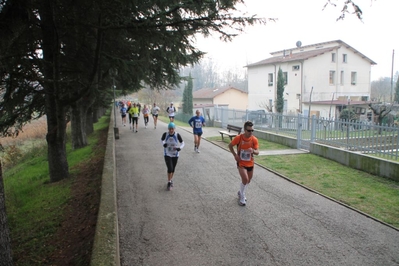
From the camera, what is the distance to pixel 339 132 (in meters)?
11.3

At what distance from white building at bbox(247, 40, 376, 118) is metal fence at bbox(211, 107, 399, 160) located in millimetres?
19684

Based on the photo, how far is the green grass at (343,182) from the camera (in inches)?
269

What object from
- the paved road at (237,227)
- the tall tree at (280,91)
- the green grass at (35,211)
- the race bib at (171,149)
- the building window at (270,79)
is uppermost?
the building window at (270,79)

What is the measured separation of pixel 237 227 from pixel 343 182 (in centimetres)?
446

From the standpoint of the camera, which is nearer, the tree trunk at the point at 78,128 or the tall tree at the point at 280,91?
the tree trunk at the point at 78,128

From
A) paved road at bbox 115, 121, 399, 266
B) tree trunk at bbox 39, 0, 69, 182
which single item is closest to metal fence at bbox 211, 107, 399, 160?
paved road at bbox 115, 121, 399, 266

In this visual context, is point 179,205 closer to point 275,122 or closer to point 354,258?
point 354,258

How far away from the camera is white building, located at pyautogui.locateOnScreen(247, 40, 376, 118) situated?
37.2 metres

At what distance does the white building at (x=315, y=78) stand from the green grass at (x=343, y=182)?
78.2ft

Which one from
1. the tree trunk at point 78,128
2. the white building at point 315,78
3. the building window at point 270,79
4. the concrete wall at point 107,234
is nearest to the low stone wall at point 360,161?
the concrete wall at point 107,234

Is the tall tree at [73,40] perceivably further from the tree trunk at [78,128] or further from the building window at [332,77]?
the building window at [332,77]

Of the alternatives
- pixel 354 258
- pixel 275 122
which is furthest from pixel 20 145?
pixel 354 258

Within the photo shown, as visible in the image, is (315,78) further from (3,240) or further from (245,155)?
(3,240)

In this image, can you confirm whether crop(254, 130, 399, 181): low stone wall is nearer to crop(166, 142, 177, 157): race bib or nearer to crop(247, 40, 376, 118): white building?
crop(166, 142, 177, 157): race bib
